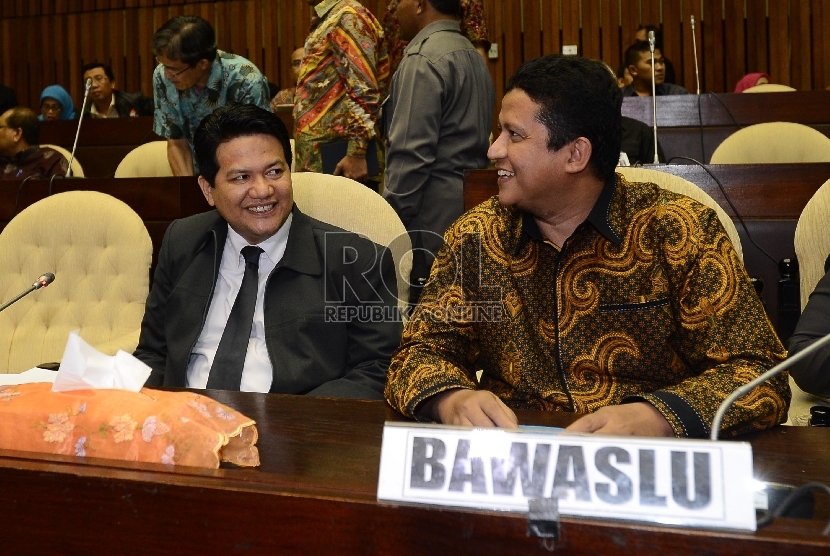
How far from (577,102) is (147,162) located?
3607mm

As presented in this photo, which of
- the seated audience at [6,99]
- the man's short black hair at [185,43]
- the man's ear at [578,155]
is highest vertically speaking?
the seated audience at [6,99]

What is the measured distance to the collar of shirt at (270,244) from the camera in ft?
6.94

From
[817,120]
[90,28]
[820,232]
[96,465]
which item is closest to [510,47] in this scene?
[817,120]

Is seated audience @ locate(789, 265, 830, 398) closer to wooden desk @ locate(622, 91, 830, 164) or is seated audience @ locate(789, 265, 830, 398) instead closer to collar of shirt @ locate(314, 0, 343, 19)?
collar of shirt @ locate(314, 0, 343, 19)

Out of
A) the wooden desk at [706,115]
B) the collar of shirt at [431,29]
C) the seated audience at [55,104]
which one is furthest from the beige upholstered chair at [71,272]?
the seated audience at [55,104]

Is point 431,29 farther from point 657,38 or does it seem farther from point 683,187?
point 657,38

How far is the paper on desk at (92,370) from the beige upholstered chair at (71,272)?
4.55 ft

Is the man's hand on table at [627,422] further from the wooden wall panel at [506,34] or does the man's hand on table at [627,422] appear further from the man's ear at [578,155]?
the wooden wall panel at [506,34]

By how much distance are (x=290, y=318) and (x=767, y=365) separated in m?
1.04

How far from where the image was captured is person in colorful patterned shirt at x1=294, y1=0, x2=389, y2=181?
3301 mm

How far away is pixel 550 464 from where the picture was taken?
2.71ft

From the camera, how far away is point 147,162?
4.77m

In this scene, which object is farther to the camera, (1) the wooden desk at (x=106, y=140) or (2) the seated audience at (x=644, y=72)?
(1) the wooden desk at (x=106, y=140)

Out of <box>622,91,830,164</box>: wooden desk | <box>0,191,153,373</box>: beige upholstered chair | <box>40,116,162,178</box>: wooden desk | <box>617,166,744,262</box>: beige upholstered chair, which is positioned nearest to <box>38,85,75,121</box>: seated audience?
<box>40,116,162,178</box>: wooden desk
